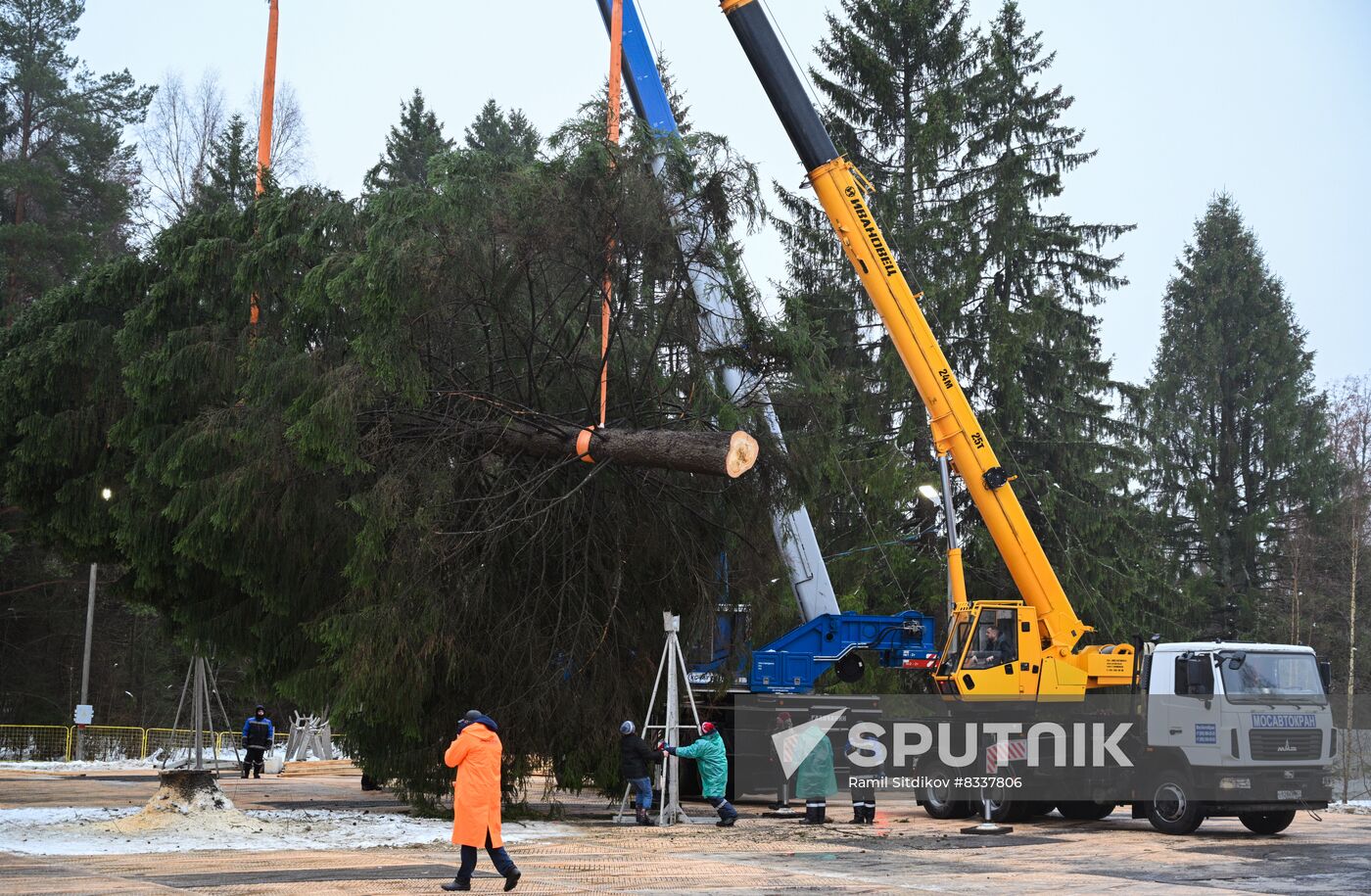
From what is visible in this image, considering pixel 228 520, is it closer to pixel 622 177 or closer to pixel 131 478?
pixel 131 478

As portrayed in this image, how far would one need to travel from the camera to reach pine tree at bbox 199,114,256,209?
36375mm

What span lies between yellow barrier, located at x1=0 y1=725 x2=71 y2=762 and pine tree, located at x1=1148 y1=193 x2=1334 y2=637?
30.8 meters

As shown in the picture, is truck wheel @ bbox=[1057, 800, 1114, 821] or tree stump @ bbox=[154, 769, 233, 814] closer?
tree stump @ bbox=[154, 769, 233, 814]

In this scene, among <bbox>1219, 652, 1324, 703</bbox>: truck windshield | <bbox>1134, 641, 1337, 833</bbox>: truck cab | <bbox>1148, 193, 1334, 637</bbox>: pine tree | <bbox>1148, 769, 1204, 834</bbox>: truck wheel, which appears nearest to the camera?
<bbox>1134, 641, 1337, 833</bbox>: truck cab

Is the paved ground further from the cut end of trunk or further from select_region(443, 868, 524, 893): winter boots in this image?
the cut end of trunk

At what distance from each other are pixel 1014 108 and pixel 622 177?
2128 cm

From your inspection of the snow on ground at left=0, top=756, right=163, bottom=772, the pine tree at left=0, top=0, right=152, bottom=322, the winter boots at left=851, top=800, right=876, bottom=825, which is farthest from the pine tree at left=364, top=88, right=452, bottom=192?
the winter boots at left=851, top=800, right=876, bottom=825

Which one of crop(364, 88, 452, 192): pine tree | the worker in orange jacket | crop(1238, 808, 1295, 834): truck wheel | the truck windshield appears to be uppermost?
crop(364, 88, 452, 192): pine tree

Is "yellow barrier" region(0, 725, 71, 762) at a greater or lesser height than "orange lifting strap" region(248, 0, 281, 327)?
lesser

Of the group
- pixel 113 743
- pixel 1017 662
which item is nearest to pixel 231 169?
pixel 113 743

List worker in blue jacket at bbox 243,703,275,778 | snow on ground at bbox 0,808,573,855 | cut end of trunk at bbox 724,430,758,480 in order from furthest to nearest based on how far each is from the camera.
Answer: worker in blue jacket at bbox 243,703,275,778 → cut end of trunk at bbox 724,430,758,480 → snow on ground at bbox 0,808,573,855

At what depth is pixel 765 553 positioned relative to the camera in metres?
17.3

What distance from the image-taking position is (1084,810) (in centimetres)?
1791

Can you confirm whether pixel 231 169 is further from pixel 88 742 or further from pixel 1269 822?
pixel 1269 822
